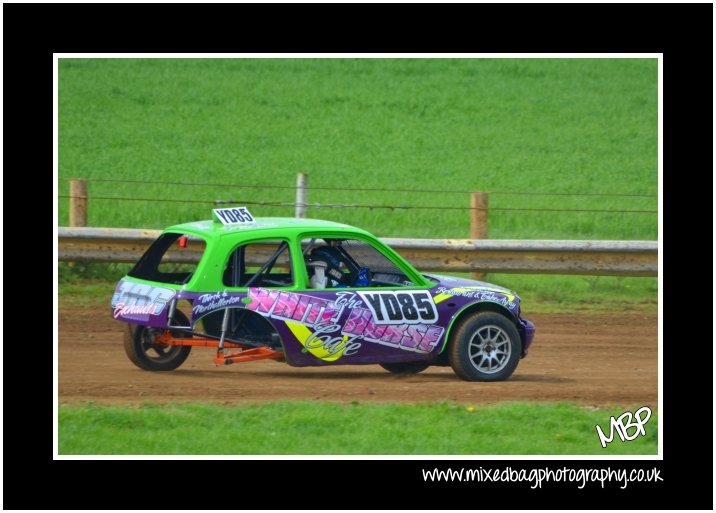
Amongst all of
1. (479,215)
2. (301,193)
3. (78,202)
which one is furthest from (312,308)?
(78,202)

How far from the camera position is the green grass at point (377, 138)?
20.1 meters

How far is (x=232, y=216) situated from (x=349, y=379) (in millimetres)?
1870

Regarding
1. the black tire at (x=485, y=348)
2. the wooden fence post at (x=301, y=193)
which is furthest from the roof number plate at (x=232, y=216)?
the wooden fence post at (x=301, y=193)

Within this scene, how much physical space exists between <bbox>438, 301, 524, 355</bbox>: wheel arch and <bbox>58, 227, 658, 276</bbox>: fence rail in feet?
13.2

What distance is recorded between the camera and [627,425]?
891 centimetres

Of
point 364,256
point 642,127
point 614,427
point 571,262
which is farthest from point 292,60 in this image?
point 614,427

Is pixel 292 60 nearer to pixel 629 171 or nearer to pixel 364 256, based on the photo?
pixel 629 171

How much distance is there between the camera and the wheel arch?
10336mm

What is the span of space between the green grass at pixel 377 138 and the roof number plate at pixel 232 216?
8034 mm

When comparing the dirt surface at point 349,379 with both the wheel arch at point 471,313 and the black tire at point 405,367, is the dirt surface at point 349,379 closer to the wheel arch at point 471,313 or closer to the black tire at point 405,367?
the black tire at point 405,367

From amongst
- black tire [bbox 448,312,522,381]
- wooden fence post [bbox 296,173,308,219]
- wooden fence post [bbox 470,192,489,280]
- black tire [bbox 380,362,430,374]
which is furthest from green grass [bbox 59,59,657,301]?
black tire [bbox 448,312,522,381]

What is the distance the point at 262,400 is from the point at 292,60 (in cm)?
2018

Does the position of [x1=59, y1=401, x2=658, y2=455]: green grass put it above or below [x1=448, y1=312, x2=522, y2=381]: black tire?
below

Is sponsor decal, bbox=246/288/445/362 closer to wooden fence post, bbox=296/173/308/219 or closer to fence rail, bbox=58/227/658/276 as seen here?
fence rail, bbox=58/227/658/276
